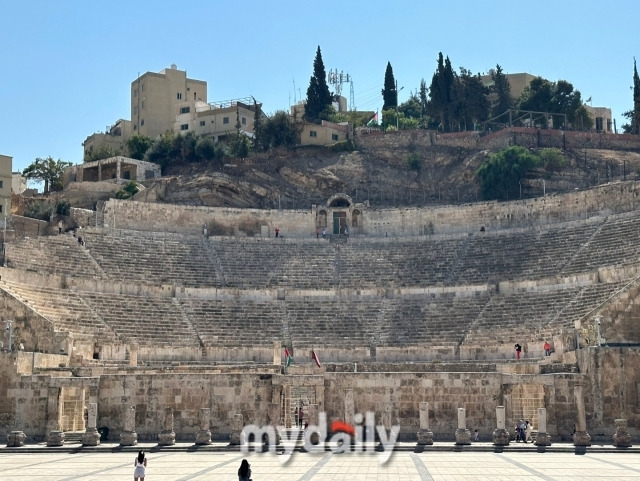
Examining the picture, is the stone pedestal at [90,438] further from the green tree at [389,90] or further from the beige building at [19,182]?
the green tree at [389,90]

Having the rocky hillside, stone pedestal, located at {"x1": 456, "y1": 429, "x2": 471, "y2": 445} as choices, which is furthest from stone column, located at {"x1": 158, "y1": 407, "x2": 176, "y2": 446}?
the rocky hillside

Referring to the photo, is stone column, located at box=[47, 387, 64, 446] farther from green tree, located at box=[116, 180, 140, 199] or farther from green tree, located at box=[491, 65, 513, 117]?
green tree, located at box=[491, 65, 513, 117]

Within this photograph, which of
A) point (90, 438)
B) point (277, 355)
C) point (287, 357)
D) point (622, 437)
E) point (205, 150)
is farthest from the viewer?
point (205, 150)

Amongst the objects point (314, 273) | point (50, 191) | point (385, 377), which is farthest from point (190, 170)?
point (385, 377)

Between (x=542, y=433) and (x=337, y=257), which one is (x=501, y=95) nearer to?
(x=337, y=257)

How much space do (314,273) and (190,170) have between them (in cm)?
1995

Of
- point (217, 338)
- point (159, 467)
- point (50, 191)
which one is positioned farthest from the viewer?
point (50, 191)

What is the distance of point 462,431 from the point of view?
30.0 meters

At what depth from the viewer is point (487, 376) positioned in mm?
31875

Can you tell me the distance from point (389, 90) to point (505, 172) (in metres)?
26.9

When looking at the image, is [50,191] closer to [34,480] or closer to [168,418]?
[168,418]

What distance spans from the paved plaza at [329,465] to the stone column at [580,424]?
50cm

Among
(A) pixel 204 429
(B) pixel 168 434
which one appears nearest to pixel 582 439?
(A) pixel 204 429

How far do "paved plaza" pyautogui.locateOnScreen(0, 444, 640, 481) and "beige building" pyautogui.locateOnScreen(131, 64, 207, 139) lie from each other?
51.0 meters
